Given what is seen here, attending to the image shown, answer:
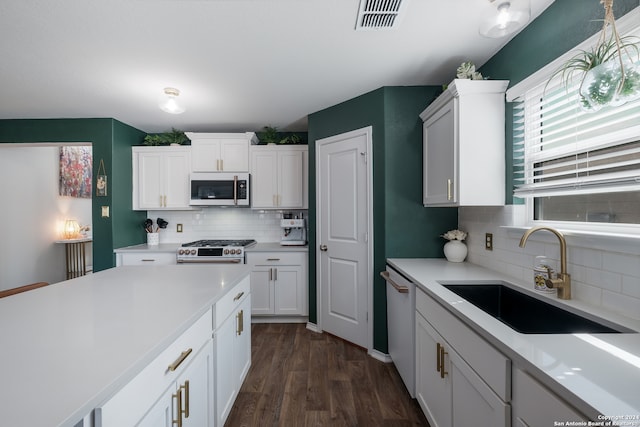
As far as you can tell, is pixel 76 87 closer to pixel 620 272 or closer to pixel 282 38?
pixel 282 38

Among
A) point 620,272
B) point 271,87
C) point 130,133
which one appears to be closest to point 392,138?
point 271,87

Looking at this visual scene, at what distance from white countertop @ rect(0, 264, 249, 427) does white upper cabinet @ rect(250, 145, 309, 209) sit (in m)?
A: 2.10

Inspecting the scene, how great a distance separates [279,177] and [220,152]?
82cm

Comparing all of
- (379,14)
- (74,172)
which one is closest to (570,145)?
(379,14)

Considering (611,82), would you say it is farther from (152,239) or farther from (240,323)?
(152,239)

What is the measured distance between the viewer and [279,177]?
3760 millimetres

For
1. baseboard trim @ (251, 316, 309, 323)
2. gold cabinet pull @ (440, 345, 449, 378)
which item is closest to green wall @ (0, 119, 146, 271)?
baseboard trim @ (251, 316, 309, 323)

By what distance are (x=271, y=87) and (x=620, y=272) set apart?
8.60 ft

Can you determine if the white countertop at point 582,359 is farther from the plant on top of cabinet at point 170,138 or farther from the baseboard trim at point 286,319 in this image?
the plant on top of cabinet at point 170,138

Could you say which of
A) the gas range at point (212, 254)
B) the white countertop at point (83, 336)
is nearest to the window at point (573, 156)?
the white countertop at point (83, 336)

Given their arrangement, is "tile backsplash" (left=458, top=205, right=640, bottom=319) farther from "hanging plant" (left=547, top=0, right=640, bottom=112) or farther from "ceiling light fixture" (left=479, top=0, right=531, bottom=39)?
"ceiling light fixture" (left=479, top=0, right=531, bottom=39)

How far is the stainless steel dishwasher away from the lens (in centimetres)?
196

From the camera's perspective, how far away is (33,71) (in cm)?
232

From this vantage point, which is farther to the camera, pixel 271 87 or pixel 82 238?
pixel 82 238
